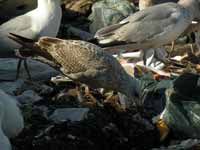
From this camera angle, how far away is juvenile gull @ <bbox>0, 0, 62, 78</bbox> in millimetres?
6961

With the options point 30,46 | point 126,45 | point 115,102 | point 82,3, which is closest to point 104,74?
point 115,102

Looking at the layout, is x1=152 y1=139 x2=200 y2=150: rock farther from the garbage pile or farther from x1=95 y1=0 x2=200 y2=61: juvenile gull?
x1=95 y1=0 x2=200 y2=61: juvenile gull

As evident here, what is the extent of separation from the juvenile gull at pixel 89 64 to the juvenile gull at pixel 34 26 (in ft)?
1.49

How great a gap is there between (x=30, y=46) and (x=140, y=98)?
1.16 meters

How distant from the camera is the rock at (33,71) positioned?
23.1ft

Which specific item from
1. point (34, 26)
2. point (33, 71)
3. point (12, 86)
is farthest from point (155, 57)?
point (12, 86)

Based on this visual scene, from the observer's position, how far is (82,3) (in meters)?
10.4

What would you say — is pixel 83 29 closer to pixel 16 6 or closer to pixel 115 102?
pixel 16 6

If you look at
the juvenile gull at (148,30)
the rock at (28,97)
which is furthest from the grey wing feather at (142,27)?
the rock at (28,97)

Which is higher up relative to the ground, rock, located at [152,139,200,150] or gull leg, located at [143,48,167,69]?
rock, located at [152,139,200,150]

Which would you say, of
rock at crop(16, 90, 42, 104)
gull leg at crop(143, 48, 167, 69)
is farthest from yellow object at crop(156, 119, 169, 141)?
gull leg at crop(143, 48, 167, 69)

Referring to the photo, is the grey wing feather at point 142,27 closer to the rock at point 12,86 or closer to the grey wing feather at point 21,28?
the grey wing feather at point 21,28

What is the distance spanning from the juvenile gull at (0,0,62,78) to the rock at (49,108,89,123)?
114cm

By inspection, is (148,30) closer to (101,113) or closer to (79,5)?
(101,113)
